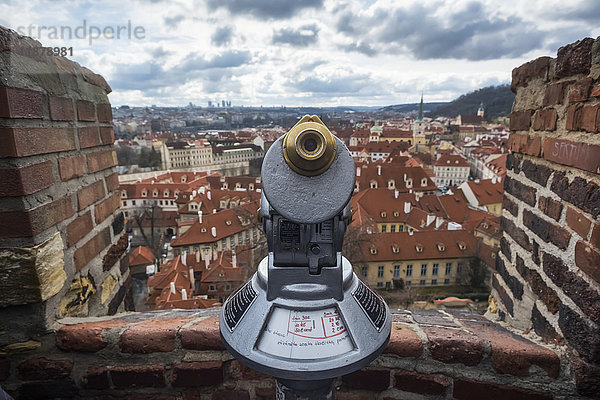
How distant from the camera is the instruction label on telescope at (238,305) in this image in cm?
96

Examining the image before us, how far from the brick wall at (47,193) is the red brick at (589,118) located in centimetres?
196

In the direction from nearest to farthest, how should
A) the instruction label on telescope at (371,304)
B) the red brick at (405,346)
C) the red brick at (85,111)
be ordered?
the instruction label on telescope at (371,304) → the red brick at (405,346) → the red brick at (85,111)

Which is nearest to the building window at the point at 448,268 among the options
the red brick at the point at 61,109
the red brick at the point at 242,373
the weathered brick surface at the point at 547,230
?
the weathered brick surface at the point at 547,230

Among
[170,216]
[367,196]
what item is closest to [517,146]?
[367,196]

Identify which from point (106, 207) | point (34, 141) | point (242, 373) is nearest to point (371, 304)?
point (242, 373)

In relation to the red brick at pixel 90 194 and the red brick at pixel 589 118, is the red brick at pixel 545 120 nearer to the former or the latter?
the red brick at pixel 589 118

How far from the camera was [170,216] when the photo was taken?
25.3 meters

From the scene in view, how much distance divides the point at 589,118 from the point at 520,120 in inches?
24.0

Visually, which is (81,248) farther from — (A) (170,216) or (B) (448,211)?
(A) (170,216)

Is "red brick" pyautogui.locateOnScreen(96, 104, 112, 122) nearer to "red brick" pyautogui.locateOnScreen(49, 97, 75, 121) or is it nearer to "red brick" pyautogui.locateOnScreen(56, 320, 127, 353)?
"red brick" pyautogui.locateOnScreen(49, 97, 75, 121)

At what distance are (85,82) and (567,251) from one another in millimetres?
2219

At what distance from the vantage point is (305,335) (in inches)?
33.6

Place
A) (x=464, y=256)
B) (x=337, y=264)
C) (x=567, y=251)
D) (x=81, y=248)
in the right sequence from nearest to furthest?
1. (x=337, y=264)
2. (x=567, y=251)
3. (x=81, y=248)
4. (x=464, y=256)

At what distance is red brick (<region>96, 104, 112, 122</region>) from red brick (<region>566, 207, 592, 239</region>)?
2.19 metres
